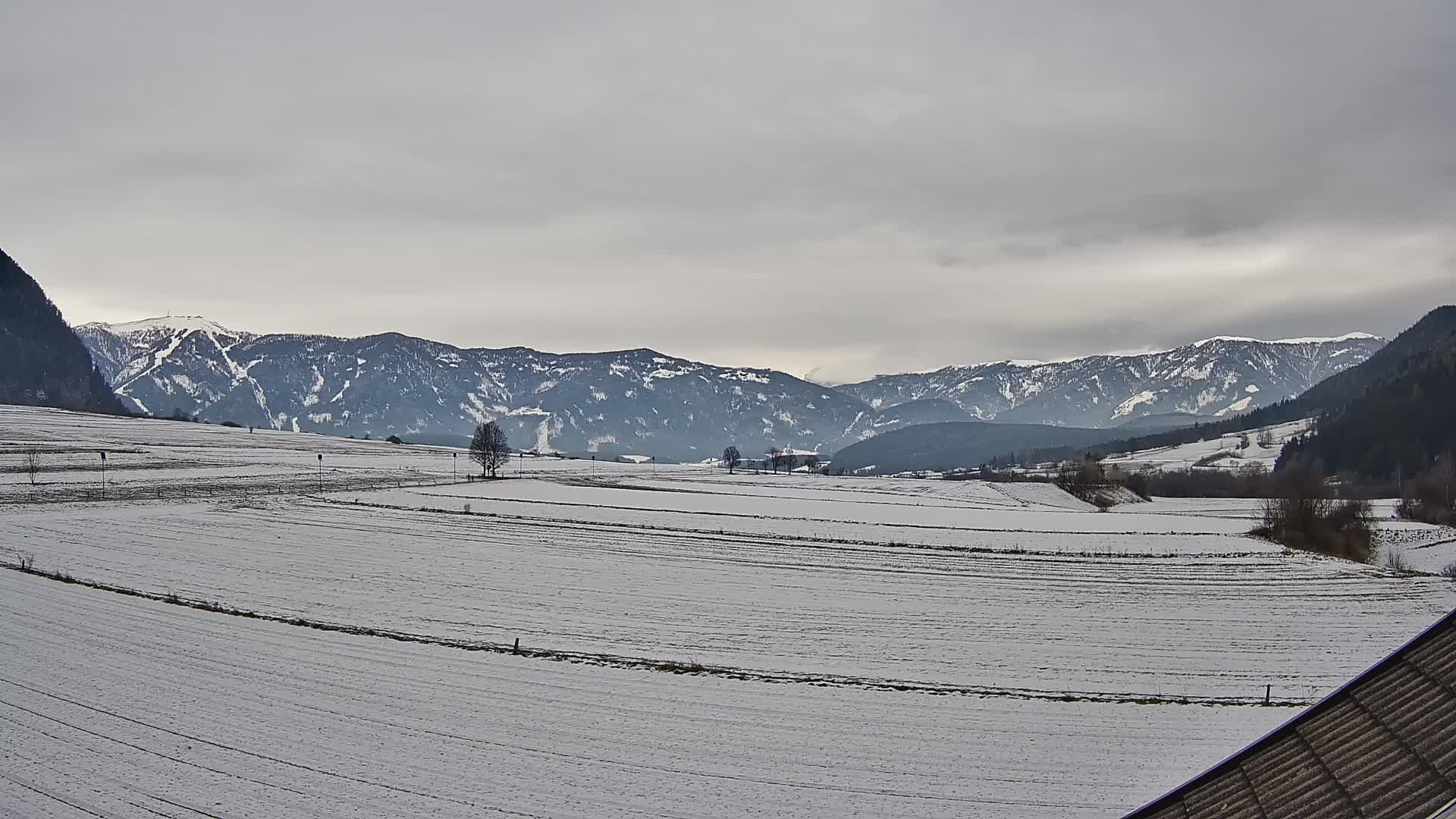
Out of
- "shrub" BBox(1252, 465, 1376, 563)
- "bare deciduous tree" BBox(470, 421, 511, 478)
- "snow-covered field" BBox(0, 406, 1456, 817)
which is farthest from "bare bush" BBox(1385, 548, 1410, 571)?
"bare deciduous tree" BBox(470, 421, 511, 478)

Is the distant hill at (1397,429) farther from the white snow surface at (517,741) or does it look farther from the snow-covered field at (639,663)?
the white snow surface at (517,741)

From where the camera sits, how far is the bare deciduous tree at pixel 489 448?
11800cm

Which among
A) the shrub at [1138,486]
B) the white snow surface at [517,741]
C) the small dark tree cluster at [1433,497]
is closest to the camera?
the white snow surface at [517,741]

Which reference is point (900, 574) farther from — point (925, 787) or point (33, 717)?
point (33, 717)

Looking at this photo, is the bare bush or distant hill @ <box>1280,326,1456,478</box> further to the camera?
distant hill @ <box>1280,326,1456,478</box>

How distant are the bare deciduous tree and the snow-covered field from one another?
5286 cm

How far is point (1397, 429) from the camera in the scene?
15600cm

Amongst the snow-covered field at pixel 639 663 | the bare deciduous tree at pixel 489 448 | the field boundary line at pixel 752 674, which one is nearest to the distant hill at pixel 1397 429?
the snow-covered field at pixel 639 663

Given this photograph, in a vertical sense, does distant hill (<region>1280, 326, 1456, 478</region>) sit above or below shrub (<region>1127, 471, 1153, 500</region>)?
above

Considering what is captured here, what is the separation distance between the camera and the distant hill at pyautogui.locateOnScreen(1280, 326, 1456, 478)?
5856 inches

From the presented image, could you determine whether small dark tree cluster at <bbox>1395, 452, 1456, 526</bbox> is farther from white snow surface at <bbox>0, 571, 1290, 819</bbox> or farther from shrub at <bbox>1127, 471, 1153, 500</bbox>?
white snow surface at <bbox>0, 571, 1290, 819</bbox>

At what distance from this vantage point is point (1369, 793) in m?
7.87

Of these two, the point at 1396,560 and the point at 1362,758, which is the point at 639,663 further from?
the point at 1396,560

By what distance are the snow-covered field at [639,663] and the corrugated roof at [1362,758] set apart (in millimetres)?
7747
